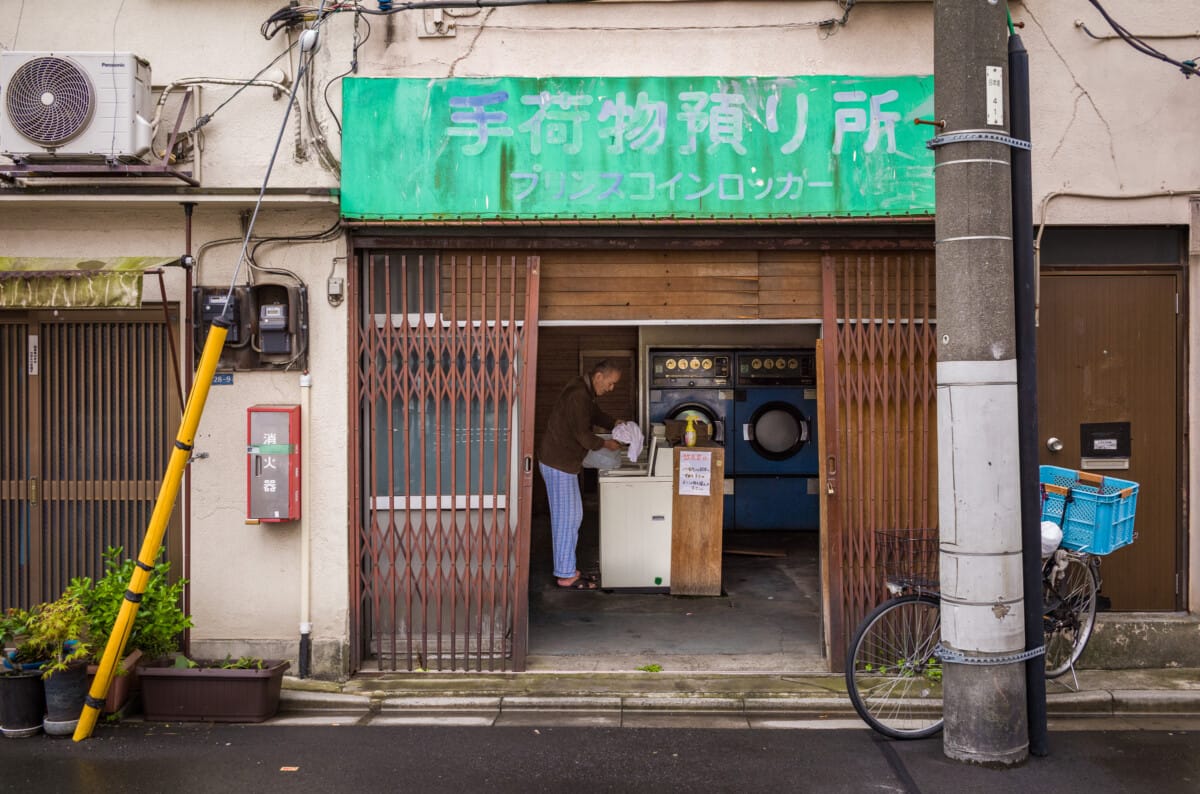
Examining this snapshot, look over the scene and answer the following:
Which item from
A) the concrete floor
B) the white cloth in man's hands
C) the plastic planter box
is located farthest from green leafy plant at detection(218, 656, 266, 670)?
the white cloth in man's hands

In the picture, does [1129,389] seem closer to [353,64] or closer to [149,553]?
[353,64]

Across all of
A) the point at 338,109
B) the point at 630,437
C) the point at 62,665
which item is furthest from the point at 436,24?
the point at 62,665

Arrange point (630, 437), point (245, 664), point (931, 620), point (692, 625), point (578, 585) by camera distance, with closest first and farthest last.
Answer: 1. point (931, 620)
2. point (245, 664)
3. point (692, 625)
4. point (578, 585)
5. point (630, 437)

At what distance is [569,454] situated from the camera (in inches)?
339

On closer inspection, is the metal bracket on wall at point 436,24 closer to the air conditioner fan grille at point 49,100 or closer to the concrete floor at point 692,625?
the air conditioner fan grille at point 49,100

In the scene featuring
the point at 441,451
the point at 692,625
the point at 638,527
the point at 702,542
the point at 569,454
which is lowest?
the point at 692,625

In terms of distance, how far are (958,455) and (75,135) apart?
560 centimetres

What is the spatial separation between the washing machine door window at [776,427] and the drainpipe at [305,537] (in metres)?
5.49

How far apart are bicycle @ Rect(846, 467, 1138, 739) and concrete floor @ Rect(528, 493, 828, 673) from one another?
0.75 metres

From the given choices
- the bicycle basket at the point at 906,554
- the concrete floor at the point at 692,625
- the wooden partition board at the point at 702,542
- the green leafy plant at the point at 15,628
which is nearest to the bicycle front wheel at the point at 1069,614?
the bicycle basket at the point at 906,554

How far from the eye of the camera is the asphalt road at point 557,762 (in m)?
4.88

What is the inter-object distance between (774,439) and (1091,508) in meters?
4.91

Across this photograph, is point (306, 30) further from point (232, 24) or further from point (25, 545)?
point (25, 545)

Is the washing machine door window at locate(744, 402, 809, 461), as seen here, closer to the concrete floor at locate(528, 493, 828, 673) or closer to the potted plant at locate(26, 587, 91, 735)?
the concrete floor at locate(528, 493, 828, 673)
